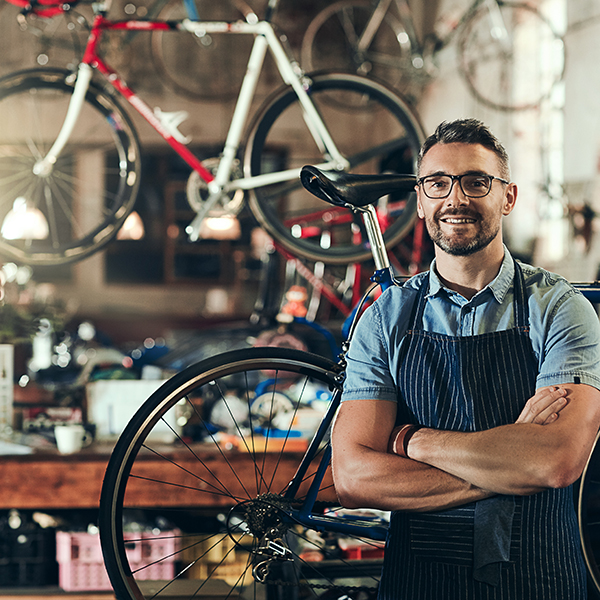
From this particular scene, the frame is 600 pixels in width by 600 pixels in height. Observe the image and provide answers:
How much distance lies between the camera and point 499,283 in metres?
1.48

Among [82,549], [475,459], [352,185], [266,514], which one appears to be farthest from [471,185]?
[82,549]

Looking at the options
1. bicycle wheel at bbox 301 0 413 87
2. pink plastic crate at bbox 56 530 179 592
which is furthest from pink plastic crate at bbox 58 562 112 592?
bicycle wheel at bbox 301 0 413 87

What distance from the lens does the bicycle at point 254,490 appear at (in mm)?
1693

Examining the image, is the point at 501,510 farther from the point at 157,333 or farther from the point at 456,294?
the point at 157,333

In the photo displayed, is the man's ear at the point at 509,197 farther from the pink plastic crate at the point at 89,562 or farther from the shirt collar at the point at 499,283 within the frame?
the pink plastic crate at the point at 89,562

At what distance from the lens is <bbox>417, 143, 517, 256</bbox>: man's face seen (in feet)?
4.72

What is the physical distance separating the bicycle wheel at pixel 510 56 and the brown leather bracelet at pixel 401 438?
13.1 ft

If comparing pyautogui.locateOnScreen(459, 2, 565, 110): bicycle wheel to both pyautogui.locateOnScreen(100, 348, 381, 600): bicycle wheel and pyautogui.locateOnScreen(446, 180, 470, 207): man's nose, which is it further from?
pyautogui.locateOnScreen(446, 180, 470, 207): man's nose

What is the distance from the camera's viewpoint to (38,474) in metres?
2.31

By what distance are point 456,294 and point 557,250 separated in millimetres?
3723

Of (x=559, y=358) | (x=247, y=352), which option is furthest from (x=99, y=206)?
(x=559, y=358)

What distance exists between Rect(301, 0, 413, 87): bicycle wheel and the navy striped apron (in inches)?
243

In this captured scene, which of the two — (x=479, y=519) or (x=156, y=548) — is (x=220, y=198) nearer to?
(x=156, y=548)

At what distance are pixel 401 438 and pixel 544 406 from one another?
0.97ft
